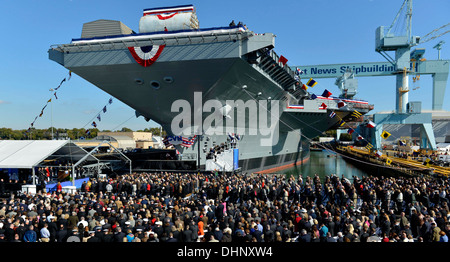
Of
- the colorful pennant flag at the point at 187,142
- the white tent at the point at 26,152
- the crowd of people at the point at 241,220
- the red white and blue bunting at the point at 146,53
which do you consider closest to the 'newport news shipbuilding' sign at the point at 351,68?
the colorful pennant flag at the point at 187,142

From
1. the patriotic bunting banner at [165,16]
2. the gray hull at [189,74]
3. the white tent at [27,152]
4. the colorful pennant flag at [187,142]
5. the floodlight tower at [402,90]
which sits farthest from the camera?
the floodlight tower at [402,90]

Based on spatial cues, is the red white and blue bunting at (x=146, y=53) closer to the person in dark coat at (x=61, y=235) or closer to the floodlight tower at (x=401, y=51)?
the person in dark coat at (x=61, y=235)

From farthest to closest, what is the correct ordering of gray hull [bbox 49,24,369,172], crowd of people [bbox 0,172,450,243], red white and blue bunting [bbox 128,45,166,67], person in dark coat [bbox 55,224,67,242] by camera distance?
1. red white and blue bunting [bbox 128,45,166,67]
2. gray hull [bbox 49,24,369,172]
3. person in dark coat [bbox 55,224,67,242]
4. crowd of people [bbox 0,172,450,243]

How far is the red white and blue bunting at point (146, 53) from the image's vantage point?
18.6 metres

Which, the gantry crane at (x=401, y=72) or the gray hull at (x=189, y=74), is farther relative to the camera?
the gantry crane at (x=401, y=72)

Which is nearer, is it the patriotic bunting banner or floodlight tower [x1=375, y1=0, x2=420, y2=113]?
the patriotic bunting banner

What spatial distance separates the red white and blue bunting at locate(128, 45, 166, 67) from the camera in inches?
732

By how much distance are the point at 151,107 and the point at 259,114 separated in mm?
10756

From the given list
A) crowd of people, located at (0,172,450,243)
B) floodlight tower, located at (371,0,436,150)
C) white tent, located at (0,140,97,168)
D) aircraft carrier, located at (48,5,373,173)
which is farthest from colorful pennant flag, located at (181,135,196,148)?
floodlight tower, located at (371,0,436,150)

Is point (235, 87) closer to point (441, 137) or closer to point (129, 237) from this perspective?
point (129, 237)

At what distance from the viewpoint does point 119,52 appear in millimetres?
19109

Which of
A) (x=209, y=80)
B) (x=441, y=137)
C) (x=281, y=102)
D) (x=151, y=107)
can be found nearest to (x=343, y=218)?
(x=209, y=80)

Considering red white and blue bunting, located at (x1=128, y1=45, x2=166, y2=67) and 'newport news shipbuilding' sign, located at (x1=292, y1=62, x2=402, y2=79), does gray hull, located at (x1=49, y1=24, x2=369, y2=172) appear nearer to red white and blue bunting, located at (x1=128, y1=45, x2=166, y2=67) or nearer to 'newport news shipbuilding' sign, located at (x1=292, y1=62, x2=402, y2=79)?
red white and blue bunting, located at (x1=128, y1=45, x2=166, y2=67)
